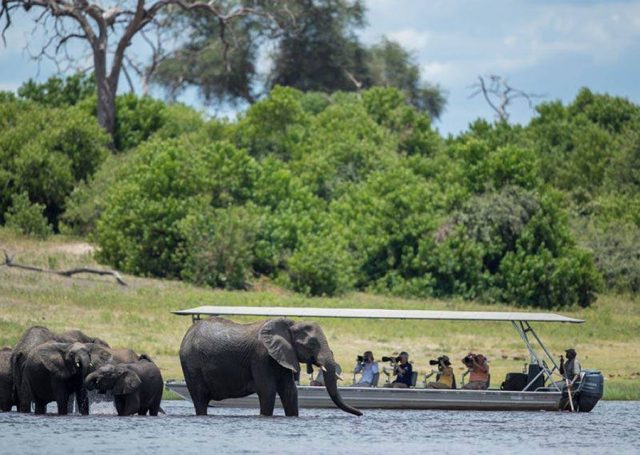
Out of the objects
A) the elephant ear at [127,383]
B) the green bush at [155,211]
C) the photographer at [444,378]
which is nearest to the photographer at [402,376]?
the photographer at [444,378]

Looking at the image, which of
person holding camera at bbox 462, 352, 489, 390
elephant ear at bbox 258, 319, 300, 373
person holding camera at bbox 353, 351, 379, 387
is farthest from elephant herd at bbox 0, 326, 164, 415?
person holding camera at bbox 462, 352, 489, 390

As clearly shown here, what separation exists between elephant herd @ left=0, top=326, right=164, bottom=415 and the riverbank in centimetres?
647

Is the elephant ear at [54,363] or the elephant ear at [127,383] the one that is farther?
the elephant ear at [127,383]

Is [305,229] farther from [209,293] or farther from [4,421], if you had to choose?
[4,421]

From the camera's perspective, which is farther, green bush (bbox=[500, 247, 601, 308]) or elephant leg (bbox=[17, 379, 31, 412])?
green bush (bbox=[500, 247, 601, 308])

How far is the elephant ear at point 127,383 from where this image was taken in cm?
2784

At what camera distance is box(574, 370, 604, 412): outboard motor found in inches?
1228

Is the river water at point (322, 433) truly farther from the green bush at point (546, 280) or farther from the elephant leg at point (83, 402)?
the green bush at point (546, 280)

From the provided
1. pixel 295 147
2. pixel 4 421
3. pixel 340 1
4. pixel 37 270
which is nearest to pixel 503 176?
pixel 295 147

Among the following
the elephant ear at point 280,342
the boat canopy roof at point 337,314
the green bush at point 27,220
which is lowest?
the elephant ear at point 280,342

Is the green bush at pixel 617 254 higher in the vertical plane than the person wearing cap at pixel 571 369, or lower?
higher

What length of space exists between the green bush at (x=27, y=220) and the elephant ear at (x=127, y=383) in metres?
29.1

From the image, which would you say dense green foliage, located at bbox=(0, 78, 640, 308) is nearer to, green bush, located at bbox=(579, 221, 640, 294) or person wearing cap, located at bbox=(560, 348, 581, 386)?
green bush, located at bbox=(579, 221, 640, 294)

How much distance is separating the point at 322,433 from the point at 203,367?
229 cm
